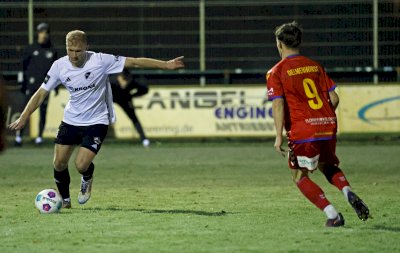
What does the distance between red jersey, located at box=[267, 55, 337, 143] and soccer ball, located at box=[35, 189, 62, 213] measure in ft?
9.34

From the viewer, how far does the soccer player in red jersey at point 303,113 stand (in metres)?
9.25

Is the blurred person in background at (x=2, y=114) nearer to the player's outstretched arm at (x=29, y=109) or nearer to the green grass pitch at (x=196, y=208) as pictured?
the green grass pitch at (x=196, y=208)

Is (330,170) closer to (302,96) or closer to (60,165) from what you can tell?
(302,96)

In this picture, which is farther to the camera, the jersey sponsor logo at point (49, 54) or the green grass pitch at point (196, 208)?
the jersey sponsor logo at point (49, 54)

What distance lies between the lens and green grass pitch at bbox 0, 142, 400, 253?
27.7ft

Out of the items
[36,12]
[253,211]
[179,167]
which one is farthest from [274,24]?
[253,211]

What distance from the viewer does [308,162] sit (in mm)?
9250

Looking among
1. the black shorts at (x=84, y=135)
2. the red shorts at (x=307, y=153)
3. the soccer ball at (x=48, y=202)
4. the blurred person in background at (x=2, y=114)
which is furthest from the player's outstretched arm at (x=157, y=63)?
the blurred person in background at (x=2, y=114)

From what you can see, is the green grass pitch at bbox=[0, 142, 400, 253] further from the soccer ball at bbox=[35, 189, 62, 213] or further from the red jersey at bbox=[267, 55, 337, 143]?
the red jersey at bbox=[267, 55, 337, 143]

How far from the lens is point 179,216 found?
34.4 ft

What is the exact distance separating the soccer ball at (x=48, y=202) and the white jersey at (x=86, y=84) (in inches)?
36.6

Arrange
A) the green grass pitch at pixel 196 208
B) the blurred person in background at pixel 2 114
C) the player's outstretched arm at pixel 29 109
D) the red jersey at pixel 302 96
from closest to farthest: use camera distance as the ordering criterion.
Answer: the blurred person in background at pixel 2 114 → the green grass pitch at pixel 196 208 → the red jersey at pixel 302 96 → the player's outstretched arm at pixel 29 109

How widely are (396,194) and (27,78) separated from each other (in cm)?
1211

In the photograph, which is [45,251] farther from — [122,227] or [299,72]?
[299,72]
